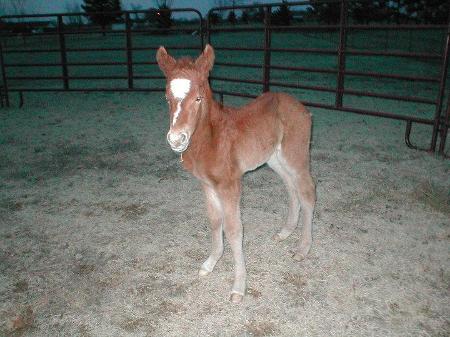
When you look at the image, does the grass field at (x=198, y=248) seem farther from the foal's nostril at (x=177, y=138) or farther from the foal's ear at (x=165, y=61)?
the foal's ear at (x=165, y=61)

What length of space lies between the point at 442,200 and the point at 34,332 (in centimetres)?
396

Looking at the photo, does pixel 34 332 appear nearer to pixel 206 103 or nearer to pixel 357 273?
pixel 206 103

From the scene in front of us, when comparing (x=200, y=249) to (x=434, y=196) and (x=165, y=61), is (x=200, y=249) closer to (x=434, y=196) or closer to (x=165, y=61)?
(x=165, y=61)

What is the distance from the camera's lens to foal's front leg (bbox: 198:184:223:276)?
9.39 feet

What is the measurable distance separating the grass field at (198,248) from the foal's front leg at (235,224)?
10 cm

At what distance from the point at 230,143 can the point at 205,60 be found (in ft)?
2.02

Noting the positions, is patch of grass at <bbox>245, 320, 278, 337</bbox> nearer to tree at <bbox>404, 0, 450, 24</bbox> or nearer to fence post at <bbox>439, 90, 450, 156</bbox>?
fence post at <bbox>439, 90, 450, 156</bbox>

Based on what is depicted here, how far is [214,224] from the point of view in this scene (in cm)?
302

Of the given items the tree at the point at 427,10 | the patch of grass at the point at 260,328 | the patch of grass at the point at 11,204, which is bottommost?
the patch of grass at the point at 260,328

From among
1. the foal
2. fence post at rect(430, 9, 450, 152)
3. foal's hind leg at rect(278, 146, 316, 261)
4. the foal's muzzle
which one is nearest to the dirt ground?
foal's hind leg at rect(278, 146, 316, 261)

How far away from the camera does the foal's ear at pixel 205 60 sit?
2.34 meters

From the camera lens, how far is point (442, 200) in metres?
4.01

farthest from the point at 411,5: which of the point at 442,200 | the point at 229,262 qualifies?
the point at 229,262

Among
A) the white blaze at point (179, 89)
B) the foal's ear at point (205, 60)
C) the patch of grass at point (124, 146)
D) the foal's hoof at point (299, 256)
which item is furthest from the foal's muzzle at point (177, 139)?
the patch of grass at point (124, 146)
